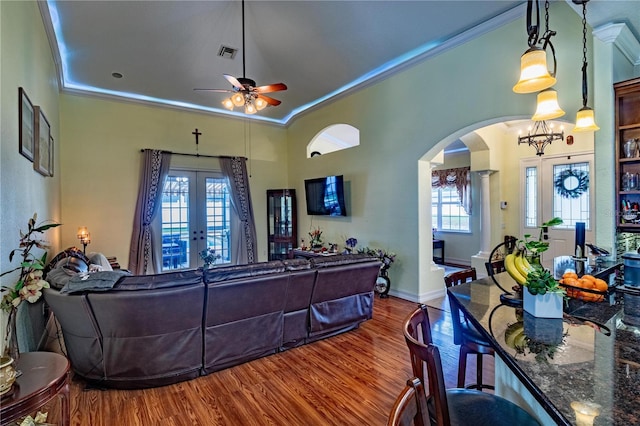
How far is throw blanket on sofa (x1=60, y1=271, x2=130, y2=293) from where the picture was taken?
2404mm

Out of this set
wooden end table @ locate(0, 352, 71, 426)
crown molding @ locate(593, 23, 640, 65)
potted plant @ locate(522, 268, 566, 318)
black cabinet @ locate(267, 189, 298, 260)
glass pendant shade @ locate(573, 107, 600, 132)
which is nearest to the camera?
wooden end table @ locate(0, 352, 71, 426)

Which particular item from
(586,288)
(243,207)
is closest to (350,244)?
(243,207)

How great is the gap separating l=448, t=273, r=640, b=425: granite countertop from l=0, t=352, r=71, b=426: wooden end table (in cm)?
202

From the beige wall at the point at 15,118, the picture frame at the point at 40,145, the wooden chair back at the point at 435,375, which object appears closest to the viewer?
the wooden chair back at the point at 435,375

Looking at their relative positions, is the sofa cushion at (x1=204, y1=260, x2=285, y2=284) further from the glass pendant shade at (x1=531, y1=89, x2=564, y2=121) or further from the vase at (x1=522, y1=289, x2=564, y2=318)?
the glass pendant shade at (x1=531, y1=89, x2=564, y2=121)

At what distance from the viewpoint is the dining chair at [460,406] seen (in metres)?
1.03

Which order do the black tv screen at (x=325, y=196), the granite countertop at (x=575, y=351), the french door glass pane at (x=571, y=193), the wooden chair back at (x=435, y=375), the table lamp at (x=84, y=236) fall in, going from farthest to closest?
1. the black tv screen at (x=325, y=196)
2. the french door glass pane at (x=571, y=193)
3. the table lamp at (x=84, y=236)
4. the wooden chair back at (x=435, y=375)
5. the granite countertop at (x=575, y=351)

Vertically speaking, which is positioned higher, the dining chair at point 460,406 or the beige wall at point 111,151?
the beige wall at point 111,151

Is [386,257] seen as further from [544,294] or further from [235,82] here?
[544,294]

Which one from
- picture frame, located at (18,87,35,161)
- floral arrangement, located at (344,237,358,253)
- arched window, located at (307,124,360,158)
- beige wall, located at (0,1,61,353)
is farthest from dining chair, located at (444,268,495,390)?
arched window, located at (307,124,360,158)

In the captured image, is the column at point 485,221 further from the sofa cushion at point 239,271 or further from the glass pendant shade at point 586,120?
the sofa cushion at point 239,271

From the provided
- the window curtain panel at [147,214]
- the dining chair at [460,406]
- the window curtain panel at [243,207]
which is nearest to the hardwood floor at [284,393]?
the dining chair at [460,406]

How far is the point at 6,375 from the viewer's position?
1.40 meters

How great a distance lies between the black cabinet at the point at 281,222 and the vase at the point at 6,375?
6.18 m
